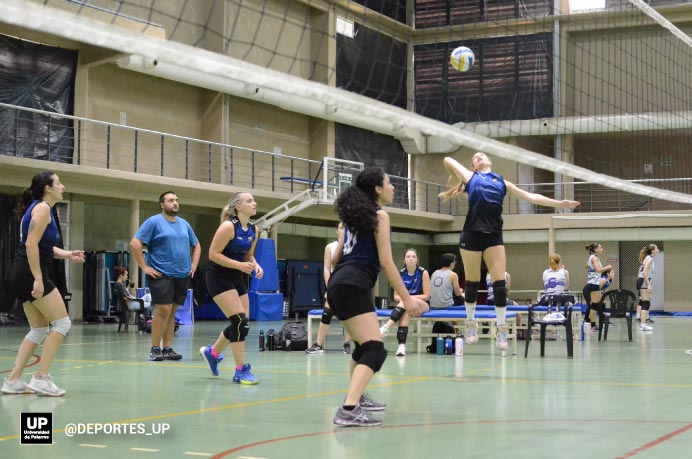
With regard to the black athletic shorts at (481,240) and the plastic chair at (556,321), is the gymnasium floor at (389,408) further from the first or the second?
the black athletic shorts at (481,240)

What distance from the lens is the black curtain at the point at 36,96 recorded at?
69.5ft

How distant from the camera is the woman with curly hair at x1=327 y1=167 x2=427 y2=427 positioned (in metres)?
5.52

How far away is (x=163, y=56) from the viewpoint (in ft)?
16.8

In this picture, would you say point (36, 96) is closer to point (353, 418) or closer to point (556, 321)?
point (556, 321)

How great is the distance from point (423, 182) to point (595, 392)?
79.6ft

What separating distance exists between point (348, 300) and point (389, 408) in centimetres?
112

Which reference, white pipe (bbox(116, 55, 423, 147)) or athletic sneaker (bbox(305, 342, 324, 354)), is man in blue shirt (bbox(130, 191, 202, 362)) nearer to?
athletic sneaker (bbox(305, 342, 324, 354))

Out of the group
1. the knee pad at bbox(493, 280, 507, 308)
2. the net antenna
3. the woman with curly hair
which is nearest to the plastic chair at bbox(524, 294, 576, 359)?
the net antenna

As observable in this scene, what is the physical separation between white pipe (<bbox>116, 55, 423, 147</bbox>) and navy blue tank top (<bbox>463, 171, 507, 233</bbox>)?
11.2 m

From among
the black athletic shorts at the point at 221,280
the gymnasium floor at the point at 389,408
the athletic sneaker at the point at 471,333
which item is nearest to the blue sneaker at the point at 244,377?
the gymnasium floor at the point at 389,408

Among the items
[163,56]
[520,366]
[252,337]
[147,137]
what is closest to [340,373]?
[520,366]


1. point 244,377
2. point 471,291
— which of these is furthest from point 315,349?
point 244,377

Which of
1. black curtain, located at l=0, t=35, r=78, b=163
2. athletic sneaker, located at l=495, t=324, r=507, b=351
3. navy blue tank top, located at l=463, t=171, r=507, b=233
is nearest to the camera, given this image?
navy blue tank top, located at l=463, t=171, r=507, b=233

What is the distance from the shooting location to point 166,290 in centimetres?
1005
